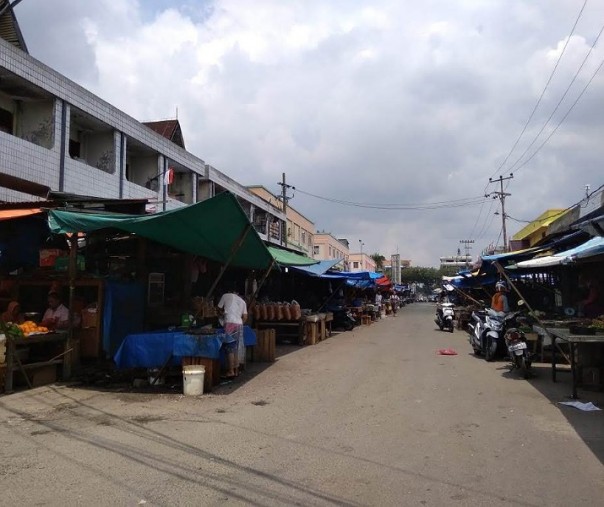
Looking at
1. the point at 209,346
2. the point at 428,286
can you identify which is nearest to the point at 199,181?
the point at 209,346

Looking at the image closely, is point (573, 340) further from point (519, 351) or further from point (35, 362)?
point (35, 362)

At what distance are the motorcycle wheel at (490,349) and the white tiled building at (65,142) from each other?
892cm

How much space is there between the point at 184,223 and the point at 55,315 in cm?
359

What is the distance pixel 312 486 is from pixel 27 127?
14.9 metres

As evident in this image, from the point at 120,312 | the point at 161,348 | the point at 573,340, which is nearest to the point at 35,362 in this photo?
the point at 120,312

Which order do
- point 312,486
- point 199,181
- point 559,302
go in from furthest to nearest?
point 199,181
point 559,302
point 312,486

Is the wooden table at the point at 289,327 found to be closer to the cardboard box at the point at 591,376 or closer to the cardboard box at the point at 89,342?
the cardboard box at the point at 89,342

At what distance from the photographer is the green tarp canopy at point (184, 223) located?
8688mm

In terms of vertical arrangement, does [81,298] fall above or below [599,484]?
above

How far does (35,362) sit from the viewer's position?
9.55 meters

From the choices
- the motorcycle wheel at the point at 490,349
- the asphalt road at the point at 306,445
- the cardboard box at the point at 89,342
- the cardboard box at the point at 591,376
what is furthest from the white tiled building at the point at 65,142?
the cardboard box at the point at 591,376

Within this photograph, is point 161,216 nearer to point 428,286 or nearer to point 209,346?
point 209,346

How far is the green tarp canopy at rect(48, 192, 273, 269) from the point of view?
28.5 feet

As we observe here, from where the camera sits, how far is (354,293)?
35.4m
